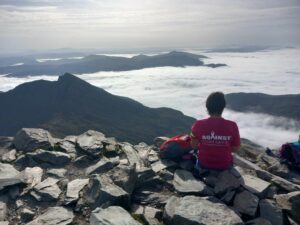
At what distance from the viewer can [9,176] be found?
38.8ft

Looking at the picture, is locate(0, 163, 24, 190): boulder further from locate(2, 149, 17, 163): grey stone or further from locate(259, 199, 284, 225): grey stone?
locate(259, 199, 284, 225): grey stone

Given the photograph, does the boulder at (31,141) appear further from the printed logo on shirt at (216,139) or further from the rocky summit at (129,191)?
the printed logo on shirt at (216,139)

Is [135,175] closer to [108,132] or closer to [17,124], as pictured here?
Result: [108,132]

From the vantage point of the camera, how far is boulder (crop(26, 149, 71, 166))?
13.8 meters

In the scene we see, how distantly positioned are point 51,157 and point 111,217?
6.43 meters

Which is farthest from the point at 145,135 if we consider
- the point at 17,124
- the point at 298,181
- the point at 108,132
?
the point at 298,181

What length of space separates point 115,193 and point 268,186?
549cm

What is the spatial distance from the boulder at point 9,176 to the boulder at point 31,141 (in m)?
2.13

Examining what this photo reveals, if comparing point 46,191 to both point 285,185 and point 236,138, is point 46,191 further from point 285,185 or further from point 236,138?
point 285,185

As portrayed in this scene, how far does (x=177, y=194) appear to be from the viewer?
1089cm

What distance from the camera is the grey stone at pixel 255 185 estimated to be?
10523mm

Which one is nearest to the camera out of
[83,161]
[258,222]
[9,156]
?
[258,222]

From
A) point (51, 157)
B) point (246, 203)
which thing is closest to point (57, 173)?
point (51, 157)

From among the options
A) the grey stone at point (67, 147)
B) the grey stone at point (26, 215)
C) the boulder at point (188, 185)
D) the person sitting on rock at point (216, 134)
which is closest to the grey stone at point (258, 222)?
the boulder at point (188, 185)
